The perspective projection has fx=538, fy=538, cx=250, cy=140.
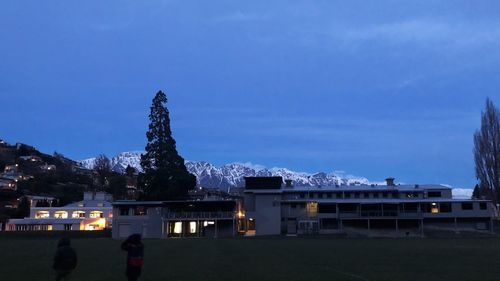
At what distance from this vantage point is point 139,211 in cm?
7488

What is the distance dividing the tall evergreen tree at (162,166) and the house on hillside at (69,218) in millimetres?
16907

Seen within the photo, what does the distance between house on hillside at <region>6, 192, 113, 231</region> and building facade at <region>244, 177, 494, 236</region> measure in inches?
1130

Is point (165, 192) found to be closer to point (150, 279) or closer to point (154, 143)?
point (154, 143)

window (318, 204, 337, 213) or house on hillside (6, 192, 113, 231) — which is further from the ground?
window (318, 204, 337, 213)

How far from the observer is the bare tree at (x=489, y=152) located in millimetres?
73625

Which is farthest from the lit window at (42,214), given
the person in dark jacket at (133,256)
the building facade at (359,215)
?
the person in dark jacket at (133,256)

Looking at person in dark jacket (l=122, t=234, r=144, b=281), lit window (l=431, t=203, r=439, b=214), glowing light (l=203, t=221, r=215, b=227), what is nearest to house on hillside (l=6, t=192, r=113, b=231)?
glowing light (l=203, t=221, r=215, b=227)

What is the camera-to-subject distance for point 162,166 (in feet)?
264

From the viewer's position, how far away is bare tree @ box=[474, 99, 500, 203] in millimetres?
73625

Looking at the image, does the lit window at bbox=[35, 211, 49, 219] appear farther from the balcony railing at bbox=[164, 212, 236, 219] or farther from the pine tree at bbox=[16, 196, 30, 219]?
the balcony railing at bbox=[164, 212, 236, 219]

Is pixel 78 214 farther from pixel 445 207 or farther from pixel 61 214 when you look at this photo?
pixel 445 207

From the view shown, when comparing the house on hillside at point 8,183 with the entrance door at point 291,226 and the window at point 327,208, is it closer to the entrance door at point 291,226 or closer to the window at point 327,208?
the entrance door at point 291,226

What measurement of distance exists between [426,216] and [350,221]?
10838 mm

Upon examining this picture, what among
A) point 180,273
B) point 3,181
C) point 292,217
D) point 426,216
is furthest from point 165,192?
point 3,181
